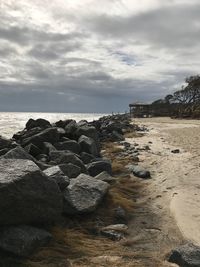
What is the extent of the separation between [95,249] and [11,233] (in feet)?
4.84

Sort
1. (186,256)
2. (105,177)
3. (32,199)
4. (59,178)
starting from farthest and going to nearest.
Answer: (105,177), (59,178), (32,199), (186,256)

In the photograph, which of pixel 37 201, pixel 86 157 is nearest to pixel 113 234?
pixel 37 201

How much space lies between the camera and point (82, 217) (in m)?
8.97

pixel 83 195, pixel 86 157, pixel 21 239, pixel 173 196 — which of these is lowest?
pixel 173 196

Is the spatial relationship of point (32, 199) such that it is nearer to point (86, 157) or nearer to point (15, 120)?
point (86, 157)

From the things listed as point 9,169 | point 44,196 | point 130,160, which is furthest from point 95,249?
point 130,160

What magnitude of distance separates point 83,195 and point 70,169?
77.1 inches

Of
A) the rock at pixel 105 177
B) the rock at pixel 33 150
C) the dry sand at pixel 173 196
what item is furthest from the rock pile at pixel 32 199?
the rock at pixel 33 150

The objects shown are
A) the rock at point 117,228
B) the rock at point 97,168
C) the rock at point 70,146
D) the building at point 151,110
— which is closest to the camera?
the rock at point 117,228

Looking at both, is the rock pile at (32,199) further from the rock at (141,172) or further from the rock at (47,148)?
the rock at (47,148)

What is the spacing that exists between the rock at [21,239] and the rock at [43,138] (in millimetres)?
8525

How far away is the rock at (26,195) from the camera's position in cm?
695

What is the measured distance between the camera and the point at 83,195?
29.7ft

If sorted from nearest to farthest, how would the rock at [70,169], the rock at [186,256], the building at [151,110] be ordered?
1. the rock at [186,256]
2. the rock at [70,169]
3. the building at [151,110]
